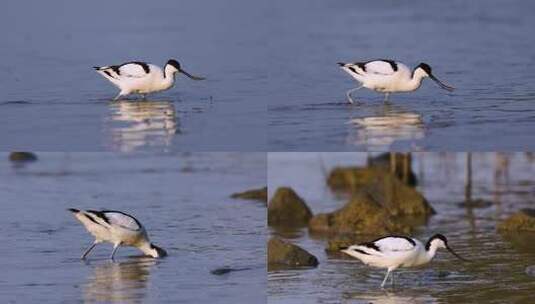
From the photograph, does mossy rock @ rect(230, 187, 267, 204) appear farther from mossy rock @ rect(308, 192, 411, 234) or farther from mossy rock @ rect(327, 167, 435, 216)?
mossy rock @ rect(327, 167, 435, 216)

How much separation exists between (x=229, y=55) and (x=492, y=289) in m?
6.94

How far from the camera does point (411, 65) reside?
16859 millimetres

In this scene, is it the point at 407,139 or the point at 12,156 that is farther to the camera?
the point at 12,156

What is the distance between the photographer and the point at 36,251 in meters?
12.7

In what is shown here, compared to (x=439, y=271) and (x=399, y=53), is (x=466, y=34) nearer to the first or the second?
(x=399, y=53)

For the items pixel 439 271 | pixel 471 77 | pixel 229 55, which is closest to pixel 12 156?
pixel 229 55

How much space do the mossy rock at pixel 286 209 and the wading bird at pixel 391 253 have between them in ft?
9.85

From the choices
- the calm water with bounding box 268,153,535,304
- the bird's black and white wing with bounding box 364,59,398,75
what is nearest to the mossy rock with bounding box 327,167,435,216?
the calm water with bounding box 268,153,535,304

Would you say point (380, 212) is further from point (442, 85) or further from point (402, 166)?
point (402, 166)

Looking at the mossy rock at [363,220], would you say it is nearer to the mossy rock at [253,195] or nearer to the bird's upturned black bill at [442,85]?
the mossy rock at [253,195]

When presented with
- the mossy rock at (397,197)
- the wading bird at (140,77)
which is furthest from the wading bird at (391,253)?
the wading bird at (140,77)

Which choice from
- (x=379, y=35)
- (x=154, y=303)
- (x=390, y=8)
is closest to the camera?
(x=154, y=303)

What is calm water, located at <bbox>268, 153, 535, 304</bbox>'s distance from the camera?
38.0 ft

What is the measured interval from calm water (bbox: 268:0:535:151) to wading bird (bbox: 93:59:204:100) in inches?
47.6
